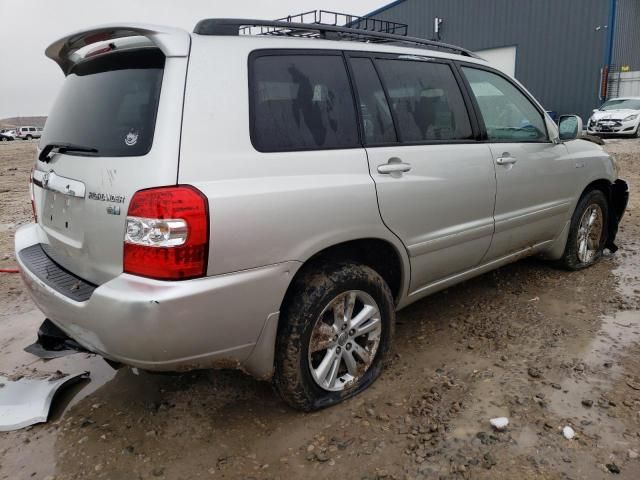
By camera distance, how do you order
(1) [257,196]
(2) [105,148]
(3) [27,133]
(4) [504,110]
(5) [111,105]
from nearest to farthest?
1. (1) [257,196]
2. (2) [105,148]
3. (5) [111,105]
4. (4) [504,110]
5. (3) [27,133]

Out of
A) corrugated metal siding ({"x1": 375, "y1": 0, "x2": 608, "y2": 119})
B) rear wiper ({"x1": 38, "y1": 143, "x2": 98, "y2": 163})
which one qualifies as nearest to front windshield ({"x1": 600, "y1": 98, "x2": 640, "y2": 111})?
corrugated metal siding ({"x1": 375, "y1": 0, "x2": 608, "y2": 119})

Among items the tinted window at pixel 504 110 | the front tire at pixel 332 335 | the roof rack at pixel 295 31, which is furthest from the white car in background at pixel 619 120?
the front tire at pixel 332 335

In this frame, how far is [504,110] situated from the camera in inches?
140

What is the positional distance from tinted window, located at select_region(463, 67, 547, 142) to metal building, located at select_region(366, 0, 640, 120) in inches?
746

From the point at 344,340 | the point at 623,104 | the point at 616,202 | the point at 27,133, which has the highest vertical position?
the point at 623,104

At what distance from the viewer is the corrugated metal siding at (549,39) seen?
1967 cm

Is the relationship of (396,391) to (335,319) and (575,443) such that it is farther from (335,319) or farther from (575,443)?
(575,443)

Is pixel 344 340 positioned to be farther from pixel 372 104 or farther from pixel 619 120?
pixel 619 120

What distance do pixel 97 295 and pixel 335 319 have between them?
3.56 ft

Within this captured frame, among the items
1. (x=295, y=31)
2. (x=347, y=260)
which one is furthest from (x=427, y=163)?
(x=295, y=31)

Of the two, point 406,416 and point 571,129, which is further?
point 571,129

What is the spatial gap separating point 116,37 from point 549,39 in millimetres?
22290

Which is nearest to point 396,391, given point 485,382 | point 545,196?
point 485,382

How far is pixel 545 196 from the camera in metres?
3.68
